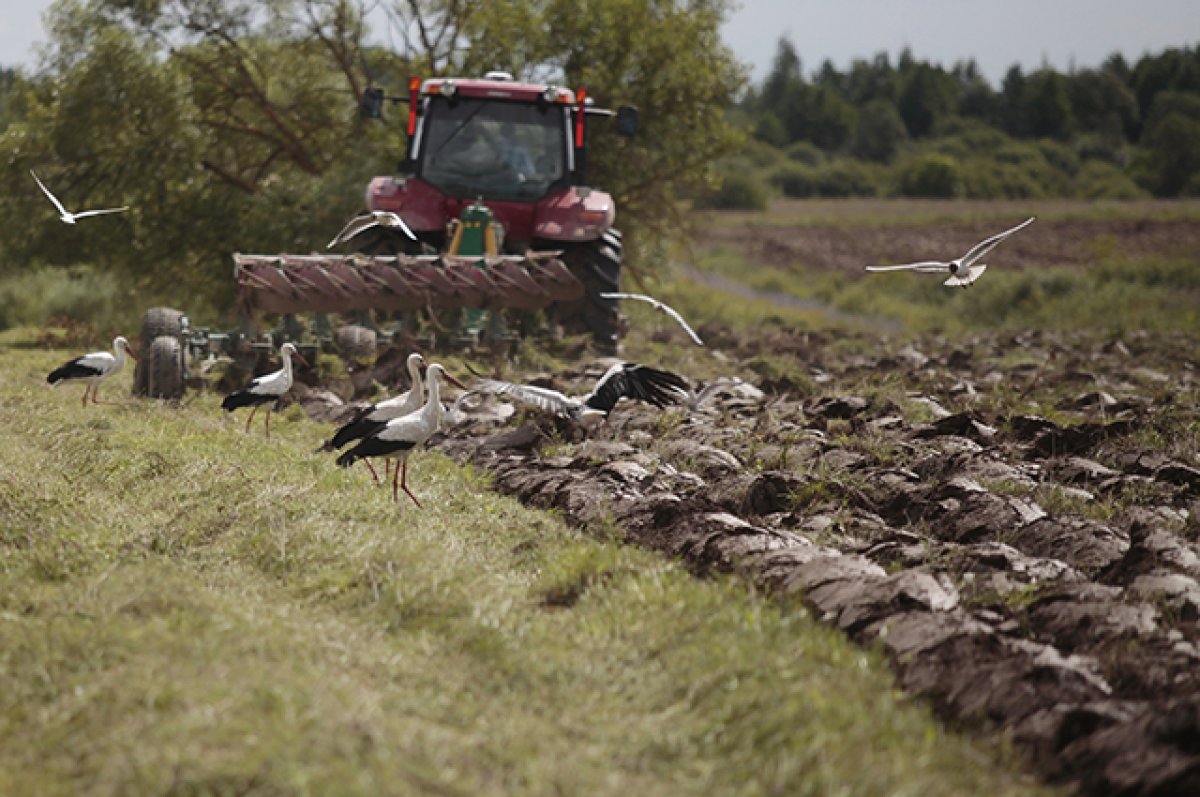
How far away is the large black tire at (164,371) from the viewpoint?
1124 cm

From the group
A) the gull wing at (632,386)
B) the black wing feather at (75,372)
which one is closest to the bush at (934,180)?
the black wing feather at (75,372)

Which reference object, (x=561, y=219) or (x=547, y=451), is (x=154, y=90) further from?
(x=547, y=451)

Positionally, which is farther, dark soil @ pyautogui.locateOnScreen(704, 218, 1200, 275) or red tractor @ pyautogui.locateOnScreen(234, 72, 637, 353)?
dark soil @ pyautogui.locateOnScreen(704, 218, 1200, 275)

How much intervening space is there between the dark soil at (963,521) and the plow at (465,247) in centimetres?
143

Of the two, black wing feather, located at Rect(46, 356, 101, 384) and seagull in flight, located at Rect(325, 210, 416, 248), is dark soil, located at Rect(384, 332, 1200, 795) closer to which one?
seagull in flight, located at Rect(325, 210, 416, 248)

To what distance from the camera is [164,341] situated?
1131cm

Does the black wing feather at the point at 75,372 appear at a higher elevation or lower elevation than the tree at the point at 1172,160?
lower

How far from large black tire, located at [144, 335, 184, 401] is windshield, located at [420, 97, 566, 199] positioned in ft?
16.3

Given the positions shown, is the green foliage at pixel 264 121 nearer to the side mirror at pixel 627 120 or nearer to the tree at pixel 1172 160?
the side mirror at pixel 627 120

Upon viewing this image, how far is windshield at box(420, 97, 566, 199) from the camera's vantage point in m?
15.6

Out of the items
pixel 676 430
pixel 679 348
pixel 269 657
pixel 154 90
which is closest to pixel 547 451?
pixel 676 430

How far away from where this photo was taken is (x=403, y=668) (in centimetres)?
486

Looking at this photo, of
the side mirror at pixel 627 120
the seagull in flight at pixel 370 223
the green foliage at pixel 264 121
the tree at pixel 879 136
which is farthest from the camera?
the tree at pixel 879 136

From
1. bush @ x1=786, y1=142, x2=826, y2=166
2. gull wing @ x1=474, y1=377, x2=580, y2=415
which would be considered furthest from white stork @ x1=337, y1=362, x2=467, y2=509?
bush @ x1=786, y1=142, x2=826, y2=166
